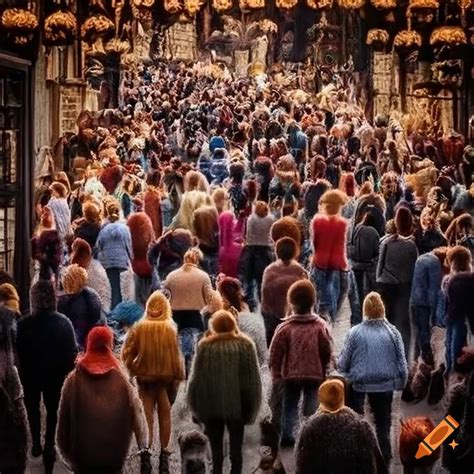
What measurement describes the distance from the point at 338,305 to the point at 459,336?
3260 millimetres

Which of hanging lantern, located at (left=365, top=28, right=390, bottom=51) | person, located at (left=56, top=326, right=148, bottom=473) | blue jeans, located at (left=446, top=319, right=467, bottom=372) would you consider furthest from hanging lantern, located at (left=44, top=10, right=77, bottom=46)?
person, located at (left=56, top=326, right=148, bottom=473)

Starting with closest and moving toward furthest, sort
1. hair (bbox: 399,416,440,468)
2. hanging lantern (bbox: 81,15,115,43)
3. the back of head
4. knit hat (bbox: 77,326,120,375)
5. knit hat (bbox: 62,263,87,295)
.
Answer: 1. hair (bbox: 399,416,440,468)
2. knit hat (bbox: 77,326,120,375)
3. the back of head
4. knit hat (bbox: 62,263,87,295)
5. hanging lantern (bbox: 81,15,115,43)

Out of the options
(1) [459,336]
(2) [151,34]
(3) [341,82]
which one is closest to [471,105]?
(3) [341,82]

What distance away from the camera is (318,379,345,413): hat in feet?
36.0

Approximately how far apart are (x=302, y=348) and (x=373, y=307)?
64 centimetres

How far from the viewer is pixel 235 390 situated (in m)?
12.8

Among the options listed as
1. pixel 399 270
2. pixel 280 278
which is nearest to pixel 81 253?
pixel 280 278

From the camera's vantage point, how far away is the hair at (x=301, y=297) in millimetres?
13508

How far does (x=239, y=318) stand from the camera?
14.0 m

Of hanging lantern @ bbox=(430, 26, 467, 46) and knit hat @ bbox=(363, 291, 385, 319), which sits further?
hanging lantern @ bbox=(430, 26, 467, 46)

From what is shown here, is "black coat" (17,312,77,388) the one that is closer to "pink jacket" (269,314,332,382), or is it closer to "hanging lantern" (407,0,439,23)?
"pink jacket" (269,314,332,382)

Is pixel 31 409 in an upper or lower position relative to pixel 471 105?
lower

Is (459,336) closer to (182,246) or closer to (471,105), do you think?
(182,246)

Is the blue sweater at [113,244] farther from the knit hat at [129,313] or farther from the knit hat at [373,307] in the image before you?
the knit hat at [373,307]
